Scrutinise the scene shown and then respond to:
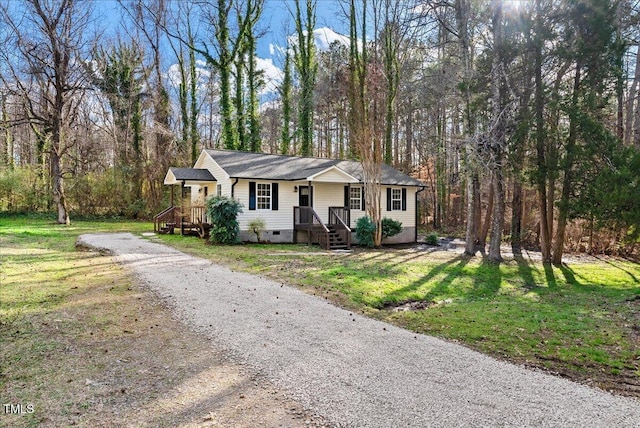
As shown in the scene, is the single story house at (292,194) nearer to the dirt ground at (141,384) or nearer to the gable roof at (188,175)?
the gable roof at (188,175)

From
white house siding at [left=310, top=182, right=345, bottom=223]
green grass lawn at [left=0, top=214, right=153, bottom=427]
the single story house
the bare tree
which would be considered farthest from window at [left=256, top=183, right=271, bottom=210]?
the bare tree

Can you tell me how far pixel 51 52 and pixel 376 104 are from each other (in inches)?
687

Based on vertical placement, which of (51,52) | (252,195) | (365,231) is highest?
(51,52)

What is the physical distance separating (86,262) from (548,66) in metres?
15.9

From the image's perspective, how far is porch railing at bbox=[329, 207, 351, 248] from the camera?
55.2ft

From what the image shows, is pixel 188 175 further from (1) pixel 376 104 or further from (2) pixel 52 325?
(2) pixel 52 325

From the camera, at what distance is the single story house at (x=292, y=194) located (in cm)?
1636

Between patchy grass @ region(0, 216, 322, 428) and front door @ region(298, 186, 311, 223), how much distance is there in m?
10.4

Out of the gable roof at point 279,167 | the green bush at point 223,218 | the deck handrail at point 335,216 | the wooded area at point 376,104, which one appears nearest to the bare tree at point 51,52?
the wooded area at point 376,104

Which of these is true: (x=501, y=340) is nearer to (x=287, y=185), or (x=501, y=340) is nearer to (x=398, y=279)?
(x=398, y=279)

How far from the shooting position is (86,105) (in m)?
29.3

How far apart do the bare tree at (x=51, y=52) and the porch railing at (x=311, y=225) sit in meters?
13.7

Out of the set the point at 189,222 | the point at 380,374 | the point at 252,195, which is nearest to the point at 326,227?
the point at 252,195

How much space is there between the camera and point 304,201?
17812mm
